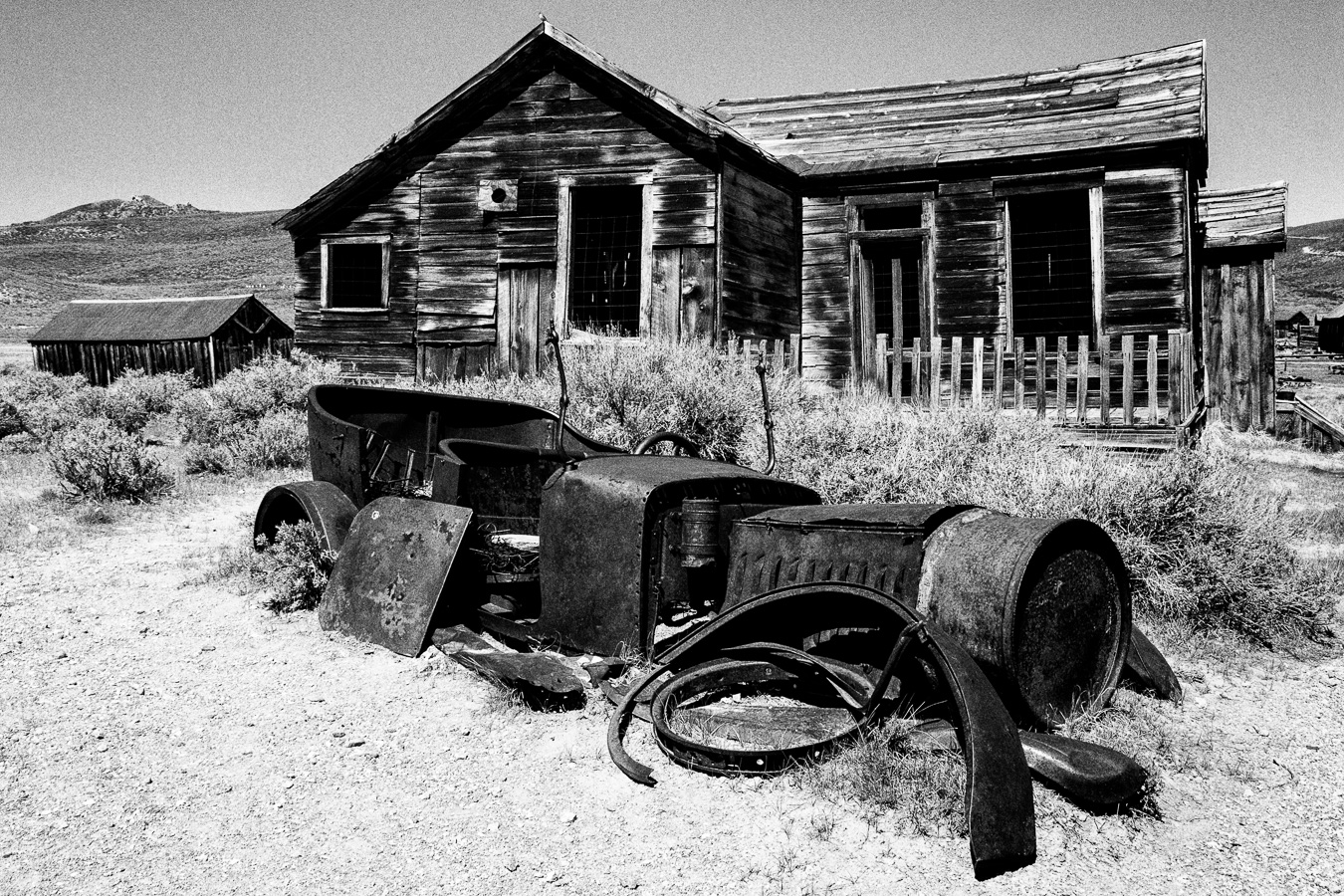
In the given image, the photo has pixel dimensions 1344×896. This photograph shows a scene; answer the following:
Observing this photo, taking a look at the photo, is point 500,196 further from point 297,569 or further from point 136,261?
point 136,261

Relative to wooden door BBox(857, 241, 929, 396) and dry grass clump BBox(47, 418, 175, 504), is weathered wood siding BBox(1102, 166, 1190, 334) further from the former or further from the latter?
dry grass clump BBox(47, 418, 175, 504)

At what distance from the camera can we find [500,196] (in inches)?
495

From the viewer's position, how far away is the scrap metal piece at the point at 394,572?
442 cm

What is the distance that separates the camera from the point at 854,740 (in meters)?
3.13

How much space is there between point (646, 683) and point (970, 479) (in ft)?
10.8

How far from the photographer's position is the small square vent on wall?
41.1ft

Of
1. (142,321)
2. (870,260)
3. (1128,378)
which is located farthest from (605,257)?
(142,321)

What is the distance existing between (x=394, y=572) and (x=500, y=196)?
9.01m

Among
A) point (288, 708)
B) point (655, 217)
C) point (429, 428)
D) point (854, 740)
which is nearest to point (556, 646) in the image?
point (288, 708)

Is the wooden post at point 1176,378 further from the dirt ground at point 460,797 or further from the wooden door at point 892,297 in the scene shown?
the dirt ground at point 460,797

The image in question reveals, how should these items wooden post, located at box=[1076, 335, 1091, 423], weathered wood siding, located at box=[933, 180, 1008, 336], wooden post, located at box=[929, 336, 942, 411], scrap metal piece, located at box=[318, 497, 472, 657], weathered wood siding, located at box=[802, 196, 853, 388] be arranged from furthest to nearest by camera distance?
weathered wood siding, located at box=[802, 196, 853, 388], weathered wood siding, located at box=[933, 180, 1008, 336], wooden post, located at box=[929, 336, 942, 411], wooden post, located at box=[1076, 335, 1091, 423], scrap metal piece, located at box=[318, 497, 472, 657]

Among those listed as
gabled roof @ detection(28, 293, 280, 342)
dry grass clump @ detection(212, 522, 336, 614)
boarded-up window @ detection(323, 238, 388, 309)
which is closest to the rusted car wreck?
dry grass clump @ detection(212, 522, 336, 614)

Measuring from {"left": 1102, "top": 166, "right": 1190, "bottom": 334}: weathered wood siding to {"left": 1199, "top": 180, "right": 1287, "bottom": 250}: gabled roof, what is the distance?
3.58 metres

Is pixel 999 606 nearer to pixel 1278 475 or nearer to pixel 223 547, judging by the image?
pixel 223 547
